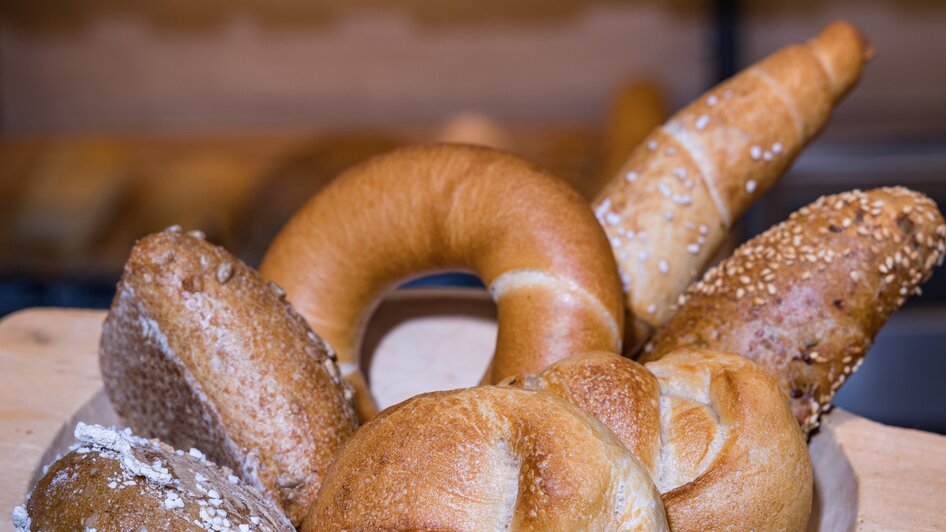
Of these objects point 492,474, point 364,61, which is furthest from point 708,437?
point 364,61

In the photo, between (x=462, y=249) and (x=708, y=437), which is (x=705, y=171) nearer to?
(x=462, y=249)

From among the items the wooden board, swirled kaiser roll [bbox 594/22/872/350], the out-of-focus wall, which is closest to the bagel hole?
the wooden board

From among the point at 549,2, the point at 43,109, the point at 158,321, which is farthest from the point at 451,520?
the point at 43,109

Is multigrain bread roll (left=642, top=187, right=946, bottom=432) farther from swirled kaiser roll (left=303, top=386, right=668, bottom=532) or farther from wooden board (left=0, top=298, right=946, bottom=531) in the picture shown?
swirled kaiser roll (left=303, top=386, right=668, bottom=532)

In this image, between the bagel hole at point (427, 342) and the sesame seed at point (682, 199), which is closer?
the sesame seed at point (682, 199)

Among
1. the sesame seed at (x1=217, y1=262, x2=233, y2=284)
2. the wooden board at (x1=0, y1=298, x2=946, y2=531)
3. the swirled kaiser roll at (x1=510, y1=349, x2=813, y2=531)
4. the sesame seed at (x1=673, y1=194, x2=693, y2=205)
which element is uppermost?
the sesame seed at (x1=217, y1=262, x2=233, y2=284)

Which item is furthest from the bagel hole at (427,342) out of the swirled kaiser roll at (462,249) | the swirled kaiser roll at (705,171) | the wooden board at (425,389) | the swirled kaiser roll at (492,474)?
the swirled kaiser roll at (492,474)

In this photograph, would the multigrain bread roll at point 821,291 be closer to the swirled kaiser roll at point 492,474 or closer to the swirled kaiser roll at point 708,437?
the swirled kaiser roll at point 708,437
